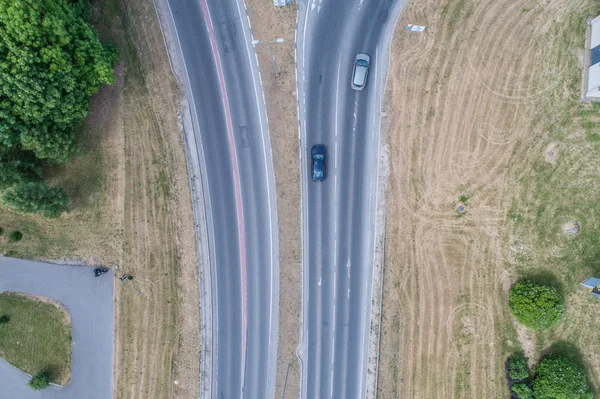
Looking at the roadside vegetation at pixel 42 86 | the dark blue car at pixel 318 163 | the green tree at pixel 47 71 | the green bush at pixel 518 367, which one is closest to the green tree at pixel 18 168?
the roadside vegetation at pixel 42 86

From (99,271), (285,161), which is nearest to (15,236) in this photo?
(99,271)

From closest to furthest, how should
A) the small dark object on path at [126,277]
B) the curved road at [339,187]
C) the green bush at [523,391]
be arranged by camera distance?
the green bush at [523,391]
the curved road at [339,187]
the small dark object on path at [126,277]

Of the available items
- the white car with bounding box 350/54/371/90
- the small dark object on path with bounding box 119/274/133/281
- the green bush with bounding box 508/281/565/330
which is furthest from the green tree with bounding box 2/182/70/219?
the green bush with bounding box 508/281/565/330

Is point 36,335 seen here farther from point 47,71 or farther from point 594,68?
point 594,68

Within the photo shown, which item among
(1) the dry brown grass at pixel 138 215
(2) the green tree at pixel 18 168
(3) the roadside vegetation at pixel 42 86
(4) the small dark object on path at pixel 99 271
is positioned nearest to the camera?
(3) the roadside vegetation at pixel 42 86

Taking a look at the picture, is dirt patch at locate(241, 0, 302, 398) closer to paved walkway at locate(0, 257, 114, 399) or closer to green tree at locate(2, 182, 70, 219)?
paved walkway at locate(0, 257, 114, 399)

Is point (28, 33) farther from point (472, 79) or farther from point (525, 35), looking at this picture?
point (525, 35)

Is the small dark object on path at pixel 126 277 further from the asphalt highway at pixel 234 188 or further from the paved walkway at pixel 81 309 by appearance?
the asphalt highway at pixel 234 188
